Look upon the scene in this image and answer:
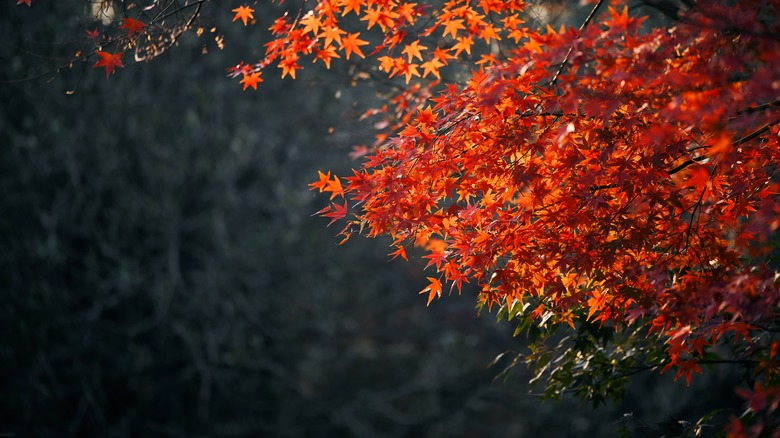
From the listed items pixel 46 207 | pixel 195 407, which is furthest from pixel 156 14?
pixel 195 407

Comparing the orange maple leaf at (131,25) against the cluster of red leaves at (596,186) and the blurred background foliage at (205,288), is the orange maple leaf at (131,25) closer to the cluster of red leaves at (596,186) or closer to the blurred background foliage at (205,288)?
the cluster of red leaves at (596,186)

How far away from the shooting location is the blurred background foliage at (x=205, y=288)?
7371mm

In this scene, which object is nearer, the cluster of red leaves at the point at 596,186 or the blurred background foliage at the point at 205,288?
the cluster of red leaves at the point at 596,186

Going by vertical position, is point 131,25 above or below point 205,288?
above

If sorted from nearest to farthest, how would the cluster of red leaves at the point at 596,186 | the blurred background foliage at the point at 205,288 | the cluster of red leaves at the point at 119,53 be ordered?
the cluster of red leaves at the point at 596,186, the cluster of red leaves at the point at 119,53, the blurred background foliage at the point at 205,288

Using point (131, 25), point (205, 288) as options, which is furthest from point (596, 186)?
point (205, 288)

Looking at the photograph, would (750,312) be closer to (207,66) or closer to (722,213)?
(722,213)

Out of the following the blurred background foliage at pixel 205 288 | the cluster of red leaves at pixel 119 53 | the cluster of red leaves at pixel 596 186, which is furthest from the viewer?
the blurred background foliage at pixel 205 288

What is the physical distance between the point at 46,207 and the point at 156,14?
17.6 ft

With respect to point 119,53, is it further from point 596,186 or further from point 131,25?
point 596,186

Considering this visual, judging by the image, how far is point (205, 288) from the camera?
27.7ft

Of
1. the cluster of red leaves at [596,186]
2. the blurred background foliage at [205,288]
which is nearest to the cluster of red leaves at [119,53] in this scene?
the cluster of red leaves at [596,186]

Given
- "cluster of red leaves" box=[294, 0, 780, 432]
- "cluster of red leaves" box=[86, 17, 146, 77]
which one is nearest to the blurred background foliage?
"cluster of red leaves" box=[86, 17, 146, 77]

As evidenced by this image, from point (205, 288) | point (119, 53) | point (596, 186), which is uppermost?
point (119, 53)
